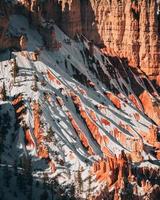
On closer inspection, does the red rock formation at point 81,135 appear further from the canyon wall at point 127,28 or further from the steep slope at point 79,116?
the canyon wall at point 127,28

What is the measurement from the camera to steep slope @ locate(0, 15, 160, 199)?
133m

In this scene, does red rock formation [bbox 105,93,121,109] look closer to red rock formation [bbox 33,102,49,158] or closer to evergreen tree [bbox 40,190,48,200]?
red rock formation [bbox 33,102,49,158]

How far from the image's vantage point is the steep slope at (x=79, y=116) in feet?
438

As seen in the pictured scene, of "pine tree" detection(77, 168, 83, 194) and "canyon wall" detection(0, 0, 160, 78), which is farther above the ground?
"canyon wall" detection(0, 0, 160, 78)

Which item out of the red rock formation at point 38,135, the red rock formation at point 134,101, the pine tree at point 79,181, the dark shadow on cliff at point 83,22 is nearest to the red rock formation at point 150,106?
the red rock formation at point 134,101

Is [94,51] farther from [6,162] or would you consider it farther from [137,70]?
[6,162]

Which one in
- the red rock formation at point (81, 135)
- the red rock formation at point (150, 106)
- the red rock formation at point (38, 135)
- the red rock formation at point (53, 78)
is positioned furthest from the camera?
the red rock formation at point (150, 106)

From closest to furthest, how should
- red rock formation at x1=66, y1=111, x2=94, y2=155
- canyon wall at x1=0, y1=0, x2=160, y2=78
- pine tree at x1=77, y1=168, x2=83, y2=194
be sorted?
1. pine tree at x1=77, y1=168, x2=83, y2=194
2. red rock formation at x1=66, y1=111, x2=94, y2=155
3. canyon wall at x1=0, y1=0, x2=160, y2=78

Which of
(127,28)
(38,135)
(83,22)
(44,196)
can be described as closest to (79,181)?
(44,196)

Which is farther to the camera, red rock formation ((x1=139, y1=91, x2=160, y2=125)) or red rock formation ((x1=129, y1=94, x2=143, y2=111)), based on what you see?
red rock formation ((x1=129, y1=94, x2=143, y2=111))

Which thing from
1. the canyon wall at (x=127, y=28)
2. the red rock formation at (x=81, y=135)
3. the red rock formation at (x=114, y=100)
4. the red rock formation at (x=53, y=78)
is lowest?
the red rock formation at (x=81, y=135)

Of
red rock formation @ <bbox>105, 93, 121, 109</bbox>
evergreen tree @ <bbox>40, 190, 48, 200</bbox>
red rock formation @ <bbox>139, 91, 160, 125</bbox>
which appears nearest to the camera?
evergreen tree @ <bbox>40, 190, 48, 200</bbox>

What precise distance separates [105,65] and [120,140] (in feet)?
64.9

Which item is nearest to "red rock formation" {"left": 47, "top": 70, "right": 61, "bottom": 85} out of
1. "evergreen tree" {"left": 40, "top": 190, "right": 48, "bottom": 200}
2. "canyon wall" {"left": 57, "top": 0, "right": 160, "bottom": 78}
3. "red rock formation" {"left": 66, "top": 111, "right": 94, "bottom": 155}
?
"red rock formation" {"left": 66, "top": 111, "right": 94, "bottom": 155}
